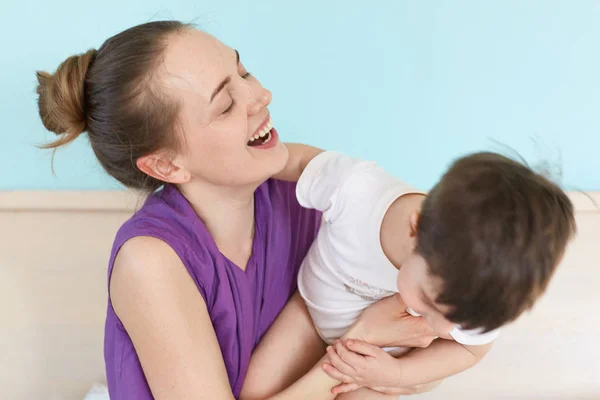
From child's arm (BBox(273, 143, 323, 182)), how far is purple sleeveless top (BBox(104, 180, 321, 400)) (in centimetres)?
5

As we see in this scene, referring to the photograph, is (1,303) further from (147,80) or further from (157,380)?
(147,80)

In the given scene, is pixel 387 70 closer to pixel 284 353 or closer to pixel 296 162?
pixel 296 162

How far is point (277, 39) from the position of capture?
1.42 metres

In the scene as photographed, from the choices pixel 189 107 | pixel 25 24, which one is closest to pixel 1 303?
pixel 25 24

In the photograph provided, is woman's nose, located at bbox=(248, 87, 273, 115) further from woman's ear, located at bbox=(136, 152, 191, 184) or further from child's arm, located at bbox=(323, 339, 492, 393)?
child's arm, located at bbox=(323, 339, 492, 393)

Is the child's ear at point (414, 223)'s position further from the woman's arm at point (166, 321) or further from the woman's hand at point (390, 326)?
the woman's arm at point (166, 321)

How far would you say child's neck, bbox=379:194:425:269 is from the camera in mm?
926

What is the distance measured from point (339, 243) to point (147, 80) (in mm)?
412

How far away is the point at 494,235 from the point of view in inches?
27.3

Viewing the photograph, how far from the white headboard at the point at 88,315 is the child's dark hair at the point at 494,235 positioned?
76cm

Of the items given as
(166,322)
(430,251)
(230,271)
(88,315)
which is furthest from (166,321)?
(88,315)

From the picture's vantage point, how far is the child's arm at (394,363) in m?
1.03

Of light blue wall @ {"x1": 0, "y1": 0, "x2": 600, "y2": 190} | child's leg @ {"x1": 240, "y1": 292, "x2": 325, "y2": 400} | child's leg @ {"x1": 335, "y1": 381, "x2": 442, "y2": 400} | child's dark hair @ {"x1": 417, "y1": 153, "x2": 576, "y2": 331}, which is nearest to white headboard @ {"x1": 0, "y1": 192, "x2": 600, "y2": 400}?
light blue wall @ {"x1": 0, "y1": 0, "x2": 600, "y2": 190}

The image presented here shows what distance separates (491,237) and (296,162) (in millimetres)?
511
